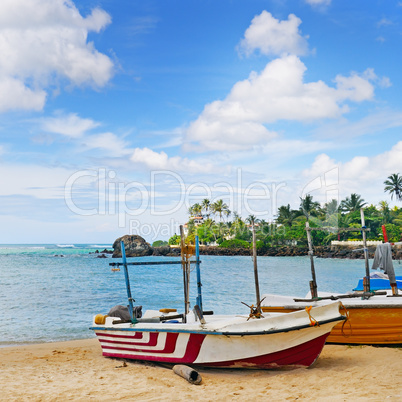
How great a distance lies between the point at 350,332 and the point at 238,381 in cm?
387

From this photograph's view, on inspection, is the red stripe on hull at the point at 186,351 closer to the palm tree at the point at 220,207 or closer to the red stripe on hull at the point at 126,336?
the red stripe on hull at the point at 126,336

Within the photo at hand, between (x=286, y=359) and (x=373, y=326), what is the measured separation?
3.21 m

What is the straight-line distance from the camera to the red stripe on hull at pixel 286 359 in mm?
7836

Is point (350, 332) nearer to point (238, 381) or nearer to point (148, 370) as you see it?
point (238, 381)

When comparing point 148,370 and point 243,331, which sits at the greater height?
point 243,331

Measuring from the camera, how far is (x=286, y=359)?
7.89m

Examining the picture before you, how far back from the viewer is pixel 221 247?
3625 inches

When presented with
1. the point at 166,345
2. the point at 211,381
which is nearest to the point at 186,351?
the point at 166,345

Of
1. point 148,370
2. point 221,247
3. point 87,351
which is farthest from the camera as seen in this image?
point 221,247

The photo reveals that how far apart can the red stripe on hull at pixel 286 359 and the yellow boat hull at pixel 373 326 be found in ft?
6.79

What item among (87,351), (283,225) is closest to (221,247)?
(283,225)

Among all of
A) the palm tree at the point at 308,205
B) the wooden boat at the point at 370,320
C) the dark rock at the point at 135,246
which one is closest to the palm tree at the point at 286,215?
the palm tree at the point at 308,205

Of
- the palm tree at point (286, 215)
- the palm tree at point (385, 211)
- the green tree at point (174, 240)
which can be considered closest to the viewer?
the palm tree at point (385, 211)

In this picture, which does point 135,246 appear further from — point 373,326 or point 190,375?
point 190,375
